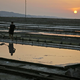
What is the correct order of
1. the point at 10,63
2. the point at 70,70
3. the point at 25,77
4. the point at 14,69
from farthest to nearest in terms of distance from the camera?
the point at 10,63
the point at 14,69
the point at 70,70
the point at 25,77

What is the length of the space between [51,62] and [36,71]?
7.16ft

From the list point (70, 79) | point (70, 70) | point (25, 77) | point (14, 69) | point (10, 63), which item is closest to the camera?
point (70, 79)

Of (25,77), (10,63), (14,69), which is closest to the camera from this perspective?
(25,77)

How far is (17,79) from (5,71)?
1.09 m

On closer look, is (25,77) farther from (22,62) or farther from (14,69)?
(22,62)

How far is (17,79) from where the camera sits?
6.93 meters

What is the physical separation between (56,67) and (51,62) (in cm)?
122

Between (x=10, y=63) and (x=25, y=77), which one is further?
(x=10, y=63)

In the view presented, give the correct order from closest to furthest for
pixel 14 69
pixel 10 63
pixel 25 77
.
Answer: pixel 25 77, pixel 14 69, pixel 10 63

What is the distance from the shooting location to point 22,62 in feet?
Answer: 31.0

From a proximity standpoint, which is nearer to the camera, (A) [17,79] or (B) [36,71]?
(A) [17,79]

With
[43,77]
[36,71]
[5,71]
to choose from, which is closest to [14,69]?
[5,71]

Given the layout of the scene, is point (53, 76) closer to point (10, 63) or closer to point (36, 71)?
point (36, 71)

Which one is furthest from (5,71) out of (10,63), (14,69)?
(10,63)
